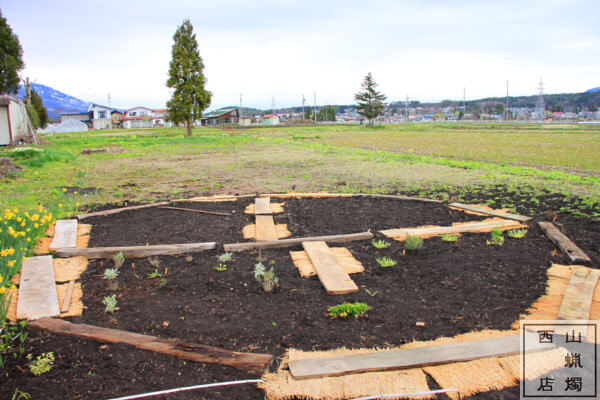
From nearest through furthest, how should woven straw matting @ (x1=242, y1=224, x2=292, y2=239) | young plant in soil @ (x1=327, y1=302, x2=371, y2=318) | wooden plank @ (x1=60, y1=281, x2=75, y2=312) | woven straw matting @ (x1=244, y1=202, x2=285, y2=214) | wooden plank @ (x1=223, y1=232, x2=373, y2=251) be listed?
young plant in soil @ (x1=327, y1=302, x2=371, y2=318) → wooden plank @ (x1=60, y1=281, x2=75, y2=312) → wooden plank @ (x1=223, y1=232, x2=373, y2=251) → woven straw matting @ (x1=242, y1=224, x2=292, y2=239) → woven straw matting @ (x1=244, y1=202, x2=285, y2=214)

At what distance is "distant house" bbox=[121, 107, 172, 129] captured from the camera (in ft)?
277

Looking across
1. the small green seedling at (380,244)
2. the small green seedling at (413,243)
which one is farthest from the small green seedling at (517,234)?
the small green seedling at (380,244)

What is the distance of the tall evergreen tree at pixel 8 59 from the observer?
81.5 feet

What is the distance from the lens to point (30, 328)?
2830mm

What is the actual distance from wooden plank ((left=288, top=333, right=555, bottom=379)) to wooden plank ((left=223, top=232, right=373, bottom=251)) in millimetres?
2204

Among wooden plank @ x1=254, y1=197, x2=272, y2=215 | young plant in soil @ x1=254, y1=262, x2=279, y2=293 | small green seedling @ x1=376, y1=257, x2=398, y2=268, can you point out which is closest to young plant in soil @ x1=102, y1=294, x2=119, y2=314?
young plant in soil @ x1=254, y1=262, x2=279, y2=293

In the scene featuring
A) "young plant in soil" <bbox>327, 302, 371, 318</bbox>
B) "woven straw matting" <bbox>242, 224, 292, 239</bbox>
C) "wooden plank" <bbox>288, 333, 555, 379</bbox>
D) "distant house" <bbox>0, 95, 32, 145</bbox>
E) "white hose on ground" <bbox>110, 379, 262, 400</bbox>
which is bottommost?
"wooden plank" <bbox>288, 333, 555, 379</bbox>

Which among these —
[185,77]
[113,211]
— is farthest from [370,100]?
[113,211]

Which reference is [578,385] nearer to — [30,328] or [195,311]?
[195,311]

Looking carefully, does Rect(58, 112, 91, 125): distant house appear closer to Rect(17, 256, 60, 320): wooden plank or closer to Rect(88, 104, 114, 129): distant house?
Rect(88, 104, 114, 129): distant house

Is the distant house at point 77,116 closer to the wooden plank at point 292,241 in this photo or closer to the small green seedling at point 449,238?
the wooden plank at point 292,241

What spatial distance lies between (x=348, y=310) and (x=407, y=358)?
676 mm

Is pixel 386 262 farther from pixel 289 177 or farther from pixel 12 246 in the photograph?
pixel 289 177

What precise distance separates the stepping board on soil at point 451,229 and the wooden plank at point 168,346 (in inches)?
116
